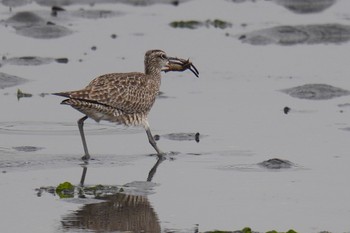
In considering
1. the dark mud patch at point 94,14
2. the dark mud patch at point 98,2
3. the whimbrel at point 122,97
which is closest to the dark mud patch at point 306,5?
the dark mud patch at point 98,2

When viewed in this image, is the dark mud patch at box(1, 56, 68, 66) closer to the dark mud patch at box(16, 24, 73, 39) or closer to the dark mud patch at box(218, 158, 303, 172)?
the dark mud patch at box(16, 24, 73, 39)

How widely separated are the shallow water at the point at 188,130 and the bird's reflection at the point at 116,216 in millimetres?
23

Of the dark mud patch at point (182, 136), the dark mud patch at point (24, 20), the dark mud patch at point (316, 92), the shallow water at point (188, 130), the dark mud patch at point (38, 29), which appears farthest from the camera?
the dark mud patch at point (24, 20)

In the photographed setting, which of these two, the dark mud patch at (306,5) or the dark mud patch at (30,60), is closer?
the dark mud patch at (30,60)

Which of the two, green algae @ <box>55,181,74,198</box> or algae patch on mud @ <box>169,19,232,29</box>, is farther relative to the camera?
algae patch on mud @ <box>169,19,232,29</box>

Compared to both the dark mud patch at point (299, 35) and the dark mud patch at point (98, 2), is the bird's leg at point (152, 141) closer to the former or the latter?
the dark mud patch at point (299, 35)

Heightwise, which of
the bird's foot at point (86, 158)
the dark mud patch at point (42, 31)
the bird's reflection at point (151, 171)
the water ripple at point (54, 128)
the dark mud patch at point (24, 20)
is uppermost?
the dark mud patch at point (24, 20)

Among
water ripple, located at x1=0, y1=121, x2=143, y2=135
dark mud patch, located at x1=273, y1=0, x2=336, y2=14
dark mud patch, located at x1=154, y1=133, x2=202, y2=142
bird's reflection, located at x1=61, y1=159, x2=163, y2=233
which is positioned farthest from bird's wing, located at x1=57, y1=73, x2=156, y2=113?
dark mud patch, located at x1=273, y1=0, x2=336, y2=14

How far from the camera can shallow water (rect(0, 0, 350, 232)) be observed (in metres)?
14.6

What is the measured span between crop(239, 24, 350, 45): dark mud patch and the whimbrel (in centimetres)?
799

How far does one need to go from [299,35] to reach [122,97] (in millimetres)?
10204

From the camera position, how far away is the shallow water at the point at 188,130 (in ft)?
47.9

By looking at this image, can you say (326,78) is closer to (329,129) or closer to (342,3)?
(329,129)

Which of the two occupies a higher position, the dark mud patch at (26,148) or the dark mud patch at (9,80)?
the dark mud patch at (9,80)
